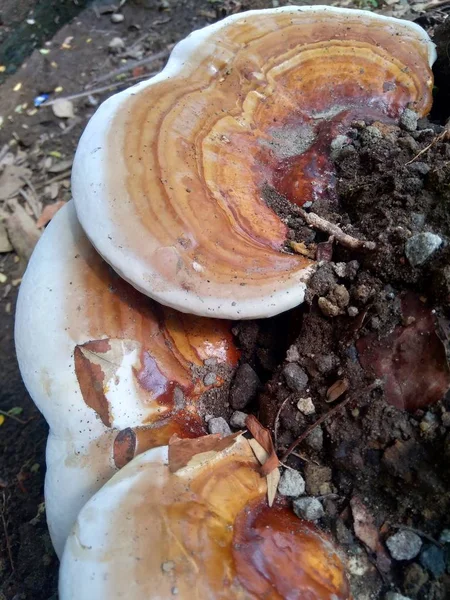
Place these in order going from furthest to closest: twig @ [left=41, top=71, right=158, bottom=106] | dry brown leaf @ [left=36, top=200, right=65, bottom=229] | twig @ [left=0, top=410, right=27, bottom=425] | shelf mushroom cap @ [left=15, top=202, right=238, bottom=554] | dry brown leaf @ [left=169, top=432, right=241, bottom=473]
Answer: twig @ [left=41, top=71, right=158, bottom=106]
dry brown leaf @ [left=36, top=200, right=65, bottom=229]
twig @ [left=0, top=410, right=27, bottom=425]
shelf mushroom cap @ [left=15, top=202, right=238, bottom=554]
dry brown leaf @ [left=169, top=432, right=241, bottom=473]

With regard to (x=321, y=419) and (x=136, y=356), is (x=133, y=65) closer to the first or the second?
(x=136, y=356)

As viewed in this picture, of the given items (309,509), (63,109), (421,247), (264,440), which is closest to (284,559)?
(309,509)

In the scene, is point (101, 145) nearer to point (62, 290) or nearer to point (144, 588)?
point (62, 290)

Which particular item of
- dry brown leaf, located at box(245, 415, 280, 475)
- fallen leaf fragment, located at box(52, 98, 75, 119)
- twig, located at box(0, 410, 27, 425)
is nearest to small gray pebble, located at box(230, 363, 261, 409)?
dry brown leaf, located at box(245, 415, 280, 475)

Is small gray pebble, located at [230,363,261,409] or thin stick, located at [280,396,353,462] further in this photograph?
small gray pebble, located at [230,363,261,409]

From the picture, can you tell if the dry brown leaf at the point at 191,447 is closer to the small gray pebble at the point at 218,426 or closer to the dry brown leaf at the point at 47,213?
the small gray pebble at the point at 218,426

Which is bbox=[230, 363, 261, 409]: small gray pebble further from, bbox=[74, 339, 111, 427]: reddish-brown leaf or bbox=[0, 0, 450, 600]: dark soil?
bbox=[74, 339, 111, 427]: reddish-brown leaf
